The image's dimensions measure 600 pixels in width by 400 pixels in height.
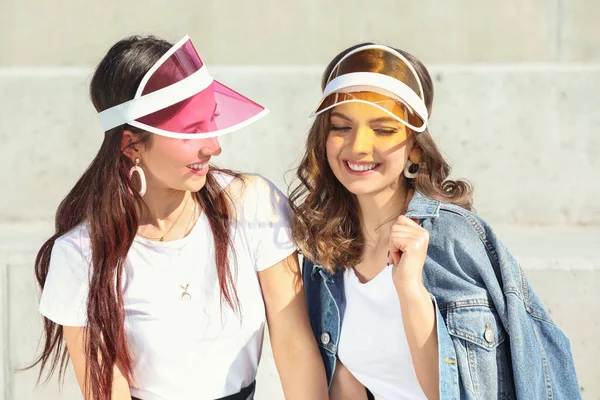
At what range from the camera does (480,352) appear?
6.68 feet

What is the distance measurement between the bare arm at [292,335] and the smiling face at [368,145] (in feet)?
1.17

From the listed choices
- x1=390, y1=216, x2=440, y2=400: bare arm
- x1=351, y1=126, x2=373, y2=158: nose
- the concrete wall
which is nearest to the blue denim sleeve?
x1=390, y1=216, x2=440, y2=400: bare arm

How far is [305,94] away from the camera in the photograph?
3584 millimetres

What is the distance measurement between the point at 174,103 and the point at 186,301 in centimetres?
61

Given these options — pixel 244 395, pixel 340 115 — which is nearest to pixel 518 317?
pixel 340 115

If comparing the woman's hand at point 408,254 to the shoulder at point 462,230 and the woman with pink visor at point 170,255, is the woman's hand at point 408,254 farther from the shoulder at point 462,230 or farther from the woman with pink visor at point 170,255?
the woman with pink visor at point 170,255

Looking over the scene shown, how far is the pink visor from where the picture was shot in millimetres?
2066

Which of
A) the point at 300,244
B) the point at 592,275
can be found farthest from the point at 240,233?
the point at 592,275

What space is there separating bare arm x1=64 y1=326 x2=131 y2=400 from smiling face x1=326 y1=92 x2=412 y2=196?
0.91 meters

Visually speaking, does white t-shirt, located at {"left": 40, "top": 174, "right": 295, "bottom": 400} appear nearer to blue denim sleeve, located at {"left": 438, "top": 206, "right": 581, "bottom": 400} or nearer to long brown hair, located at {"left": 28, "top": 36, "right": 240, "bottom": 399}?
long brown hair, located at {"left": 28, "top": 36, "right": 240, "bottom": 399}

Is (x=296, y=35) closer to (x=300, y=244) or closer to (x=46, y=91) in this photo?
(x=46, y=91)

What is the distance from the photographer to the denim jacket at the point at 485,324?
6.53ft

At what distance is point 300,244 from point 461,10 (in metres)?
1.92

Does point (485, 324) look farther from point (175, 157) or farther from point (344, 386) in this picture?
point (175, 157)
